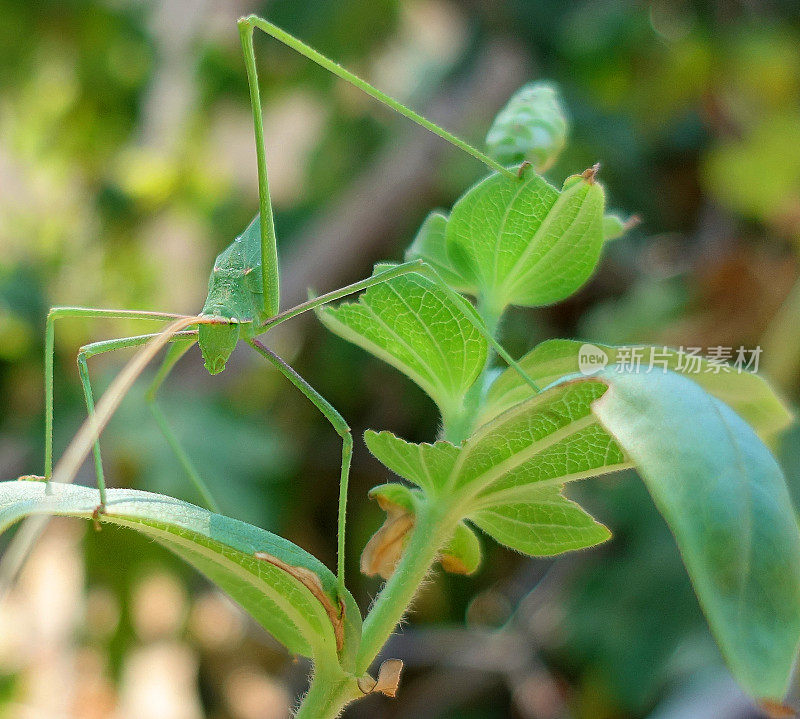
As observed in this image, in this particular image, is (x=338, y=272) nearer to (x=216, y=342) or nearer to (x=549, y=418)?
(x=216, y=342)

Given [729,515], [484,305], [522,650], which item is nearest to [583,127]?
[522,650]

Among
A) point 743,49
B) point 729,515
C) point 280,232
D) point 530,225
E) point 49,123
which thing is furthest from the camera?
point 280,232

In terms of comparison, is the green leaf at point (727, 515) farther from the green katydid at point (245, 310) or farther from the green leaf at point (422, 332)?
the green katydid at point (245, 310)

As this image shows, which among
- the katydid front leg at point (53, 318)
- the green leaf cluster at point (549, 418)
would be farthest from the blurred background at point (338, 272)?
the green leaf cluster at point (549, 418)

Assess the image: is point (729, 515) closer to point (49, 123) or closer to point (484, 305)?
point (484, 305)

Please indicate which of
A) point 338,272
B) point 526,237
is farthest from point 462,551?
point 338,272

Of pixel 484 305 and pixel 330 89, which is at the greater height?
pixel 330 89
